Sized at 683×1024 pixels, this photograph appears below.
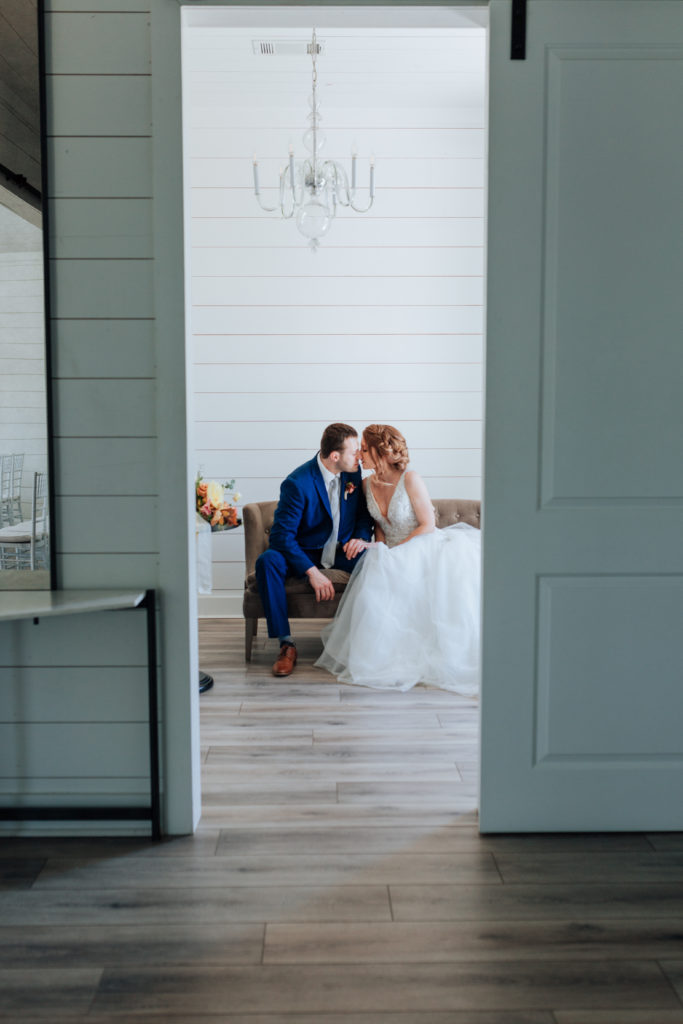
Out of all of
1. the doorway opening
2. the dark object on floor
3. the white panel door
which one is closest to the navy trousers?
the dark object on floor

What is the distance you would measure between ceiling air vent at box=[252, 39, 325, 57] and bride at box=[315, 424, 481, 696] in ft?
7.95

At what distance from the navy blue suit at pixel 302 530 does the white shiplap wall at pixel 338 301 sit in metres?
0.90

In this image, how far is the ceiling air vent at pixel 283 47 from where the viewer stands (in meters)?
4.06

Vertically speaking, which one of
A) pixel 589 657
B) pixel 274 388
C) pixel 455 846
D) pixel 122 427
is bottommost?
pixel 455 846

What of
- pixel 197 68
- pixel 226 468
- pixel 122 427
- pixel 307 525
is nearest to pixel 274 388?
pixel 226 468

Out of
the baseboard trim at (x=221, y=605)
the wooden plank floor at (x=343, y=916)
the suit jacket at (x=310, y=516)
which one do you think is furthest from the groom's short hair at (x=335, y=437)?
the wooden plank floor at (x=343, y=916)

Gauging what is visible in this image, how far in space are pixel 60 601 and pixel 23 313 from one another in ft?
2.72

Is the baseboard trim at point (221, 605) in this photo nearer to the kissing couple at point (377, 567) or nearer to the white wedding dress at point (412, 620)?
the kissing couple at point (377, 567)

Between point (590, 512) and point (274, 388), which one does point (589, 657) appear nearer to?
point (590, 512)

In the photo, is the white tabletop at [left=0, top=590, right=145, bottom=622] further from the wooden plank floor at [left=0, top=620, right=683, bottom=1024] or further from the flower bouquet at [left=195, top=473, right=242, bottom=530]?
the flower bouquet at [left=195, top=473, right=242, bottom=530]

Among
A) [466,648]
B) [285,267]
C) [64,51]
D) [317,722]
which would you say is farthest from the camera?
[285,267]

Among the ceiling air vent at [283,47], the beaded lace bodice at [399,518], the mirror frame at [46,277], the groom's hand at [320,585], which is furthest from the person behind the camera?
the beaded lace bodice at [399,518]

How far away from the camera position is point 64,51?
2.30m

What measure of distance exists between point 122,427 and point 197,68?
2.98 meters
